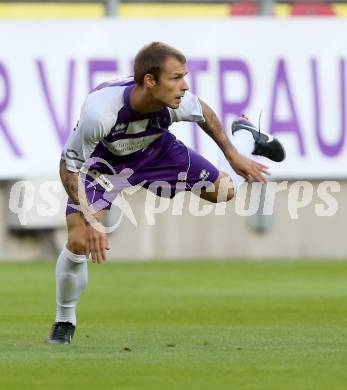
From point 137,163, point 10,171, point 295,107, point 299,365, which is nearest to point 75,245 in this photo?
point 137,163

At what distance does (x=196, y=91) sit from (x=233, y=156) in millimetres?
8587

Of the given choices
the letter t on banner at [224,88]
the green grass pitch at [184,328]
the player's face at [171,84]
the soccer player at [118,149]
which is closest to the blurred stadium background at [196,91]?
the letter t on banner at [224,88]

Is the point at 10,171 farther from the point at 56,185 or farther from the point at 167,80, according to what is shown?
the point at 167,80

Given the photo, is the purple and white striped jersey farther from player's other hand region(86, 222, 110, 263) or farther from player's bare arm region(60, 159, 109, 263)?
player's other hand region(86, 222, 110, 263)

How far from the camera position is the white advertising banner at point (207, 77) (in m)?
17.4

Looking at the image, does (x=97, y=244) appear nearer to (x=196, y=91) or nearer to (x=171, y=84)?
(x=171, y=84)

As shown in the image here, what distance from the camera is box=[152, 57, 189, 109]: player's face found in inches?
362

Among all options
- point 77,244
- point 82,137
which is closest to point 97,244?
point 77,244

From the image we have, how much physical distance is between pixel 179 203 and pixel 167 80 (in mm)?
8720

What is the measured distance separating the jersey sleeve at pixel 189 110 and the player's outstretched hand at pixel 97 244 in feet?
3.92

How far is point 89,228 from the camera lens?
895 cm

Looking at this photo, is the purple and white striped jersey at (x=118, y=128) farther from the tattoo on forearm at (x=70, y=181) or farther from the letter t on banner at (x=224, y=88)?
the letter t on banner at (x=224, y=88)

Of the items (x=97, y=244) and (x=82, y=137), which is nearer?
(x=97, y=244)

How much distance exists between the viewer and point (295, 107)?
18328mm
